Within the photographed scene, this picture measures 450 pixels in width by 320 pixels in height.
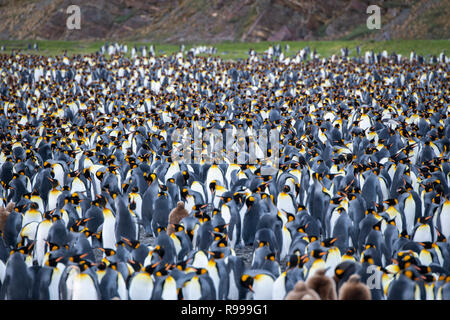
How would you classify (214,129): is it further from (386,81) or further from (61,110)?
(386,81)

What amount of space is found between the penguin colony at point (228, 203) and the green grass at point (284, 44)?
1270cm

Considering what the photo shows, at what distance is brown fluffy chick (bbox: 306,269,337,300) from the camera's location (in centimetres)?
426

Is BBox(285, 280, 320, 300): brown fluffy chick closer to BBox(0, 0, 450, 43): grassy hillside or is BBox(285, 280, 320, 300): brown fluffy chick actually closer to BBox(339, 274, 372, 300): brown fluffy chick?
BBox(339, 274, 372, 300): brown fluffy chick

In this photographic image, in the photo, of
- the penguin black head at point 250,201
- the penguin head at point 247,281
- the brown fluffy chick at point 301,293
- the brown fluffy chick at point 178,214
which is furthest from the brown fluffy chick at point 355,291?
the brown fluffy chick at point 178,214

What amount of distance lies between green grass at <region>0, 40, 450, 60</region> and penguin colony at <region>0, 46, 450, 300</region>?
1270 centimetres

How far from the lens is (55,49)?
109ft

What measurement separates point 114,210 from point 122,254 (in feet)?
4.62

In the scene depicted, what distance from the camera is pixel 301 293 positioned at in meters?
4.15

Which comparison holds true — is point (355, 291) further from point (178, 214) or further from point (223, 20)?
point (223, 20)

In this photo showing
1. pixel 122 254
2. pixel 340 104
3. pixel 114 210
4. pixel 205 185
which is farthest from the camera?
pixel 340 104

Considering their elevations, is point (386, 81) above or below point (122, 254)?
above

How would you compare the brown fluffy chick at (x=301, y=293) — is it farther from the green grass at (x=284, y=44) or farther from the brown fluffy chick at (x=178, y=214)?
the green grass at (x=284, y=44)

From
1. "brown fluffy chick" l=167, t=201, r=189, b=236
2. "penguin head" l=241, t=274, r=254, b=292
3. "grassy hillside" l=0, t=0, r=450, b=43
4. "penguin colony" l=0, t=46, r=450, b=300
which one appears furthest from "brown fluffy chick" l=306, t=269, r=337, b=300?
"grassy hillside" l=0, t=0, r=450, b=43

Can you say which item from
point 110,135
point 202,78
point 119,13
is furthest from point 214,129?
point 119,13
